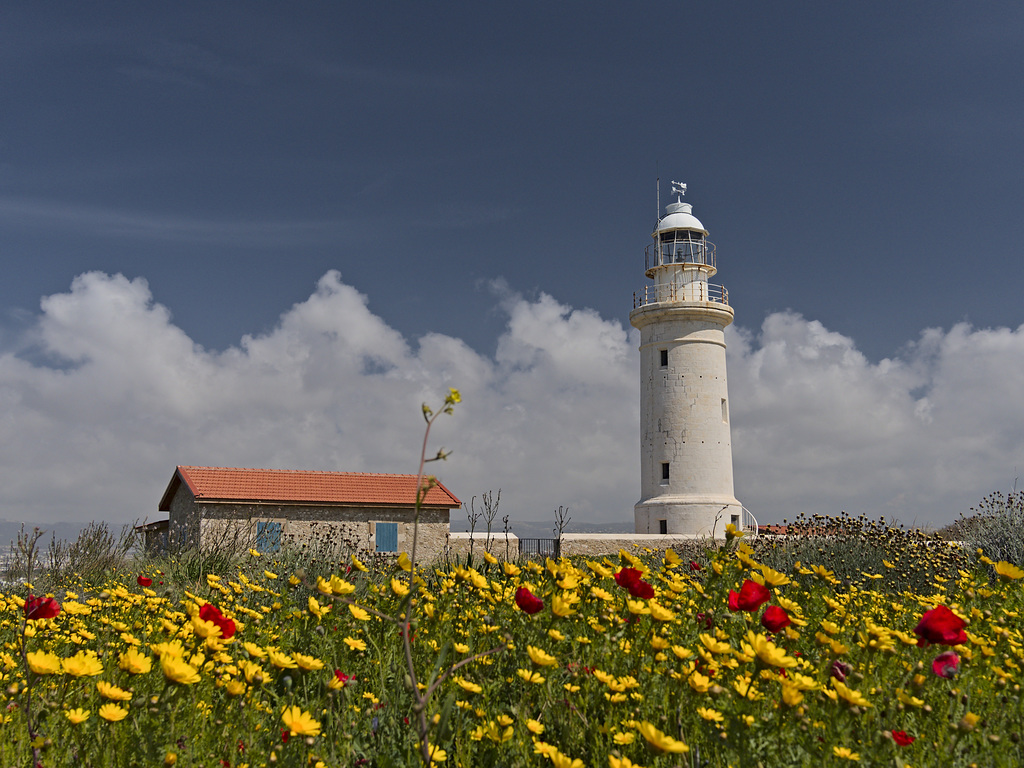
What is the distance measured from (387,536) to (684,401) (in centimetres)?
1122

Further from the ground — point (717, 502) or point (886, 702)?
point (717, 502)

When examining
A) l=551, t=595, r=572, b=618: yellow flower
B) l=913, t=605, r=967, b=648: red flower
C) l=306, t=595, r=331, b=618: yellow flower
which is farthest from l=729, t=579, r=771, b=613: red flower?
l=306, t=595, r=331, b=618: yellow flower

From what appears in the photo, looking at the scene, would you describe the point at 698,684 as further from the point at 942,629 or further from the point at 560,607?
the point at 942,629

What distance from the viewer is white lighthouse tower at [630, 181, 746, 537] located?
2377 centimetres

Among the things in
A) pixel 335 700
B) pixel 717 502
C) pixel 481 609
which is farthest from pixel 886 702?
pixel 717 502

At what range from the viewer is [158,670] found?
12.0 ft

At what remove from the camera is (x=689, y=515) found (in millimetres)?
23438

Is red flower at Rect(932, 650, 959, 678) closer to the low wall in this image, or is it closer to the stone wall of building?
the low wall

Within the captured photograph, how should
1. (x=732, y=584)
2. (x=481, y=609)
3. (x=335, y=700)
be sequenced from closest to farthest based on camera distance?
(x=335, y=700)
(x=481, y=609)
(x=732, y=584)

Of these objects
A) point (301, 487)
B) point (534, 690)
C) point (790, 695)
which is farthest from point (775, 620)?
point (301, 487)

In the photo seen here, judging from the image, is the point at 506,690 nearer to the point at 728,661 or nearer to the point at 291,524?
the point at 728,661

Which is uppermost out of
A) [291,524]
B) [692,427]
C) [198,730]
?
[692,427]

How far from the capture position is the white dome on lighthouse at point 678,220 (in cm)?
2641

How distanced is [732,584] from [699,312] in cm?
2090
